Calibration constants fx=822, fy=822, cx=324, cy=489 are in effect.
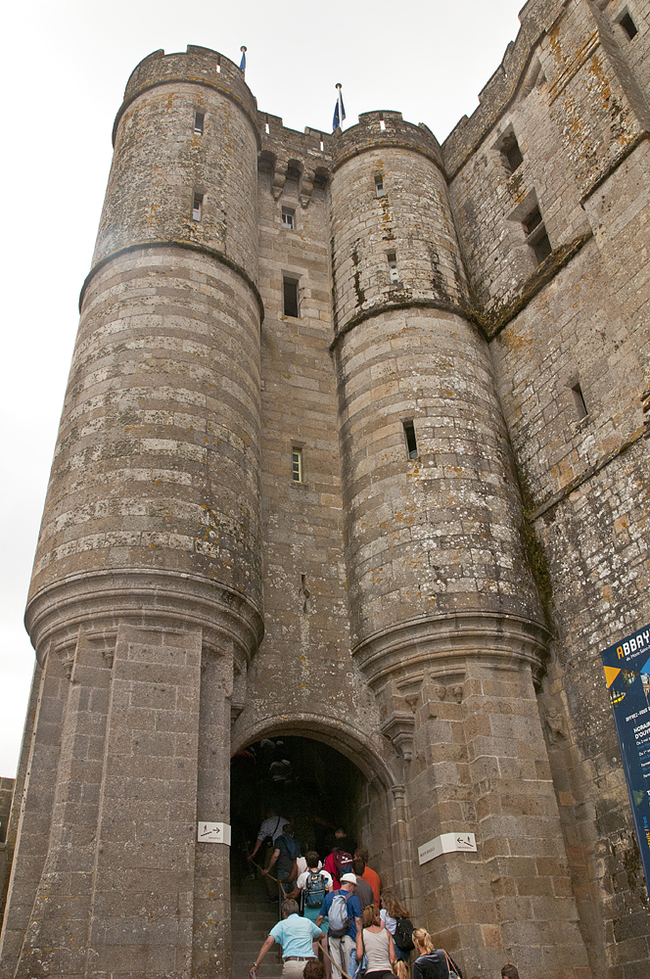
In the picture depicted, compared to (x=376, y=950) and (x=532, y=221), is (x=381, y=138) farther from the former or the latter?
(x=376, y=950)

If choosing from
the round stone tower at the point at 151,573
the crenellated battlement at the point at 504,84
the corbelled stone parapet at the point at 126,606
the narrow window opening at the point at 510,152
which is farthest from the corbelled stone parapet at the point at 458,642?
the crenellated battlement at the point at 504,84

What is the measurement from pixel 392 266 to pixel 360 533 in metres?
5.16

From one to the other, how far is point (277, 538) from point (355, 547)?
1.17 metres

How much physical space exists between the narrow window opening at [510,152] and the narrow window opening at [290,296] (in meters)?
4.75

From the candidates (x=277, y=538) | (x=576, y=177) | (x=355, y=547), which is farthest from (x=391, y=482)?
(x=576, y=177)

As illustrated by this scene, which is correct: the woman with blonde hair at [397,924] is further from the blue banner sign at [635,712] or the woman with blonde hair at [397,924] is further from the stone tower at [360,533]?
the blue banner sign at [635,712]

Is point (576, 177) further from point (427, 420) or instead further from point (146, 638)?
point (146, 638)

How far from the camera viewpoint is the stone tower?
853 centimetres

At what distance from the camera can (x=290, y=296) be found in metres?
15.9

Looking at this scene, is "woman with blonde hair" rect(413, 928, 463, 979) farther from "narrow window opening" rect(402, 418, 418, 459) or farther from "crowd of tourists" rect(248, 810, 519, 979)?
"narrow window opening" rect(402, 418, 418, 459)

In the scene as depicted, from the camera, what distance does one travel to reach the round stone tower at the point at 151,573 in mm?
7840

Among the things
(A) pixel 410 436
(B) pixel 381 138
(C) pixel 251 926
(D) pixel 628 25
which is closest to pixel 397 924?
(C) pixel 251 926

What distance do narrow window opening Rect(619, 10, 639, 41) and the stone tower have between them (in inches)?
1.6

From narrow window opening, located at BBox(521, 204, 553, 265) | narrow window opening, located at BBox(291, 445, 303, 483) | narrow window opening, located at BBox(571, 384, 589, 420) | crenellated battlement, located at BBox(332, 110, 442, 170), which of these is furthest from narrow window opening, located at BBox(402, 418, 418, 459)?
crenellated battlement, located at BBox(332, 110, 442, 170)
